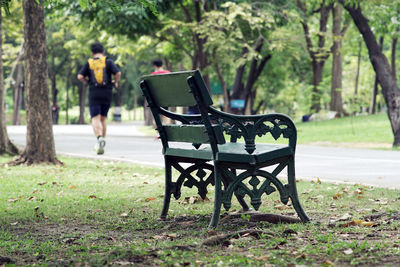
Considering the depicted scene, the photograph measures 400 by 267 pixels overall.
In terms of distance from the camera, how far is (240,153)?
192 inches

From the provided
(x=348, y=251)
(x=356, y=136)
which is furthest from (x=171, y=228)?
(x=356, y=136)

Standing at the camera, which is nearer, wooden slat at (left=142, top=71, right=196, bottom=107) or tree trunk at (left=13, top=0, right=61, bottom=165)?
wooden slat at (left=142, top=71, right=196, bottom=107)

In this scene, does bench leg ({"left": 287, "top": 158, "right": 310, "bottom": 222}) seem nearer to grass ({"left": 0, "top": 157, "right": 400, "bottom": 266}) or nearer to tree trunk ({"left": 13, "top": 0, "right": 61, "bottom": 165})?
grass ({"left": 0, "top": 157, "right": 400, "bottom": 266})

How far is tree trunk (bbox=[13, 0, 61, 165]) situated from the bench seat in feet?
19.4

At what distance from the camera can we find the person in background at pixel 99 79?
39.9 ft

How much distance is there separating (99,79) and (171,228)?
7.40m

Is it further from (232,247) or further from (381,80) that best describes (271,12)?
(232,247)

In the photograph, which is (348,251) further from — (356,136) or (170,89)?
(356,136)

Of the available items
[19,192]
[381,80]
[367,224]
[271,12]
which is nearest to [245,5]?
[271,12]

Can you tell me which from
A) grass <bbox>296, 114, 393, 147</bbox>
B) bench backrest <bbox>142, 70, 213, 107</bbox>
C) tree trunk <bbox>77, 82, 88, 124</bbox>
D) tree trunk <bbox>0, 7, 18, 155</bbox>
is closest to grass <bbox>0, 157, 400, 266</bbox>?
bench backrest <bbox>142, 70, 213, 107</bbox>

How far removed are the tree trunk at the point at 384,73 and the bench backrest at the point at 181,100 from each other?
10.9 meters

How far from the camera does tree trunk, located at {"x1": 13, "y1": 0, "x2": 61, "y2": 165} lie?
10672mm

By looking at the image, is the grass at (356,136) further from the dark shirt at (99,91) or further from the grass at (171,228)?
the grass at (171,228)

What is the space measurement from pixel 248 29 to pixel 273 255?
2090 centimetres
